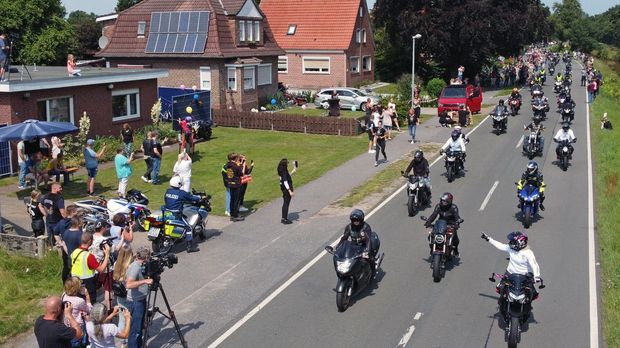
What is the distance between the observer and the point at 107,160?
26.0 m

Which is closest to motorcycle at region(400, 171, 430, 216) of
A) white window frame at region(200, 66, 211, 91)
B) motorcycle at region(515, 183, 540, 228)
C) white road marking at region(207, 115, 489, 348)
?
motorcycle at region(515, 183, 540, 228)

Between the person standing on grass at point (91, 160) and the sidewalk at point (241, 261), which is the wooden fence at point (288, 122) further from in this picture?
the person standing on grass at point (91, 160)

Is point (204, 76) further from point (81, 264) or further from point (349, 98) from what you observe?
point (81, 264)

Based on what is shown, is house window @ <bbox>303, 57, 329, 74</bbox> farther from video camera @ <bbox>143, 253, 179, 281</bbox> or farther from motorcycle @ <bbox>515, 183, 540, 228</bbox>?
video camera @ <bbox>143, 253, 179, 281</bbox>

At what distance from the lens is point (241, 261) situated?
14602mm

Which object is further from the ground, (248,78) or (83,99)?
(248,78)

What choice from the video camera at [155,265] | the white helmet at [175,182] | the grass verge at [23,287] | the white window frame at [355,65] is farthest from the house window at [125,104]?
the white window frame at [355,65]

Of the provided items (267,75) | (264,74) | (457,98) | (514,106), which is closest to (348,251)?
(457,98)

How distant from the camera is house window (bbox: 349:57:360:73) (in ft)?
185

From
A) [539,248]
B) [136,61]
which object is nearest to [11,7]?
[136,61]

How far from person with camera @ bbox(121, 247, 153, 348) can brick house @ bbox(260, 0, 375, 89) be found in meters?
45.9

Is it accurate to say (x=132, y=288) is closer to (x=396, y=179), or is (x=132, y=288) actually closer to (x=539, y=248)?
(x=539, y=248)

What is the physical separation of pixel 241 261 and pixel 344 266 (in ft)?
11.6

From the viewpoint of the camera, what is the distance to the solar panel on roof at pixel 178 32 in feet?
133
